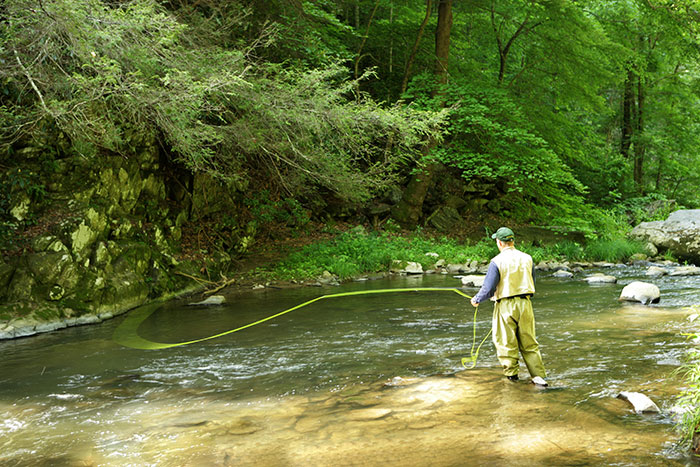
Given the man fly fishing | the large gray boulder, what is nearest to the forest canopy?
the large gray boulder

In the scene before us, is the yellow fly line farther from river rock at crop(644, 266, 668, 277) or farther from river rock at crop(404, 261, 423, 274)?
river rock at crop(644, 266, 668, 277)

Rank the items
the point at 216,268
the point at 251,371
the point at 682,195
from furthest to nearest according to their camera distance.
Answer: the point at 682,195 → the point at 216,268 → the point at 251,371

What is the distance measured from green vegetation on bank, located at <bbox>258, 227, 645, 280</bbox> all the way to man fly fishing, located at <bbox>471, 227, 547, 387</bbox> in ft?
25.7

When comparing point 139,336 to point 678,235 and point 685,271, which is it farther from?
point 678,235

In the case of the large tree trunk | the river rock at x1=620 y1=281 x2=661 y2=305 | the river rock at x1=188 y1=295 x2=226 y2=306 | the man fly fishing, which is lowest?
the river rock at x1=620 y1=281 x2=661 y2=305

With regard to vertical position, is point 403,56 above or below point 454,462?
above

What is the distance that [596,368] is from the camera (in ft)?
17.5

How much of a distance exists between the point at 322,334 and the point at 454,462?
437cm

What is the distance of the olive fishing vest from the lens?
4.93 m

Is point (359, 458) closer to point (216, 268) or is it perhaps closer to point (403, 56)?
point (216, 268)

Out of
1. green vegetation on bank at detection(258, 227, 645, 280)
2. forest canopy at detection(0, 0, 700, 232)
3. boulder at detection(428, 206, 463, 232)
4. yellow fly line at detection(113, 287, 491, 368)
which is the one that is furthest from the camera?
boulder at detection(428, 206, 463, 232)

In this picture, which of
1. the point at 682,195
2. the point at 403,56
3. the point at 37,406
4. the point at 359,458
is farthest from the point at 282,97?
the point at 682,195

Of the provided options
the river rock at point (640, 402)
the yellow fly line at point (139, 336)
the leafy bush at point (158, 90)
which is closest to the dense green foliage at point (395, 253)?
the leafy bush at point (158, 90)

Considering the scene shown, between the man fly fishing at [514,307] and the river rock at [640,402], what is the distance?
0.78m
